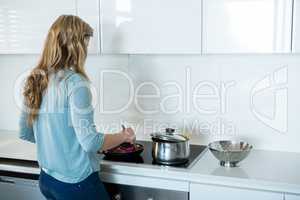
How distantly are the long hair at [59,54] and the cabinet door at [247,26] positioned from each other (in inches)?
23.1

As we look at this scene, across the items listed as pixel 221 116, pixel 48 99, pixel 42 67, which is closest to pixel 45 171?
pixel 48 99

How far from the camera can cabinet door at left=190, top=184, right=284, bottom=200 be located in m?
1.53

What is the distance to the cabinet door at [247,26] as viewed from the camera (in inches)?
63.2

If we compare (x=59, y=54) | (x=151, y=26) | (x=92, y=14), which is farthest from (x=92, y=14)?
(x=59, y=54)

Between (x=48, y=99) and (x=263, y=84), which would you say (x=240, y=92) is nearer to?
(x=263, y=84)

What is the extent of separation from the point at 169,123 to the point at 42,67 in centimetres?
92

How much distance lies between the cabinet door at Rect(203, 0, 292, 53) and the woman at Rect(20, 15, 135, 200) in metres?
0.57

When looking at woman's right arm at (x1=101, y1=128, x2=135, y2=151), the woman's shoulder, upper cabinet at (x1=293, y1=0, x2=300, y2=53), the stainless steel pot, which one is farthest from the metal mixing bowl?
the woman's shoulder

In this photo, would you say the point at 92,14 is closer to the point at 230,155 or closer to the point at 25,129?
the point at 25,129

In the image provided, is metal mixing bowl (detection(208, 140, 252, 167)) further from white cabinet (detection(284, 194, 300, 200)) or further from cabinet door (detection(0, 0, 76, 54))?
cabinet door (detection(0, 0, 76, 54))

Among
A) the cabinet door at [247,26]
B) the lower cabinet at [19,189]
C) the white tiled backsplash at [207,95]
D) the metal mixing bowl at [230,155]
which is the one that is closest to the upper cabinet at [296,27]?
the cabinet door at [247,26]

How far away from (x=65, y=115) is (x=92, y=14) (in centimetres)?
64

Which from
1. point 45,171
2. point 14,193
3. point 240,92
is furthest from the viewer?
point 240,92

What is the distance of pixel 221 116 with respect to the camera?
2.10 metres
